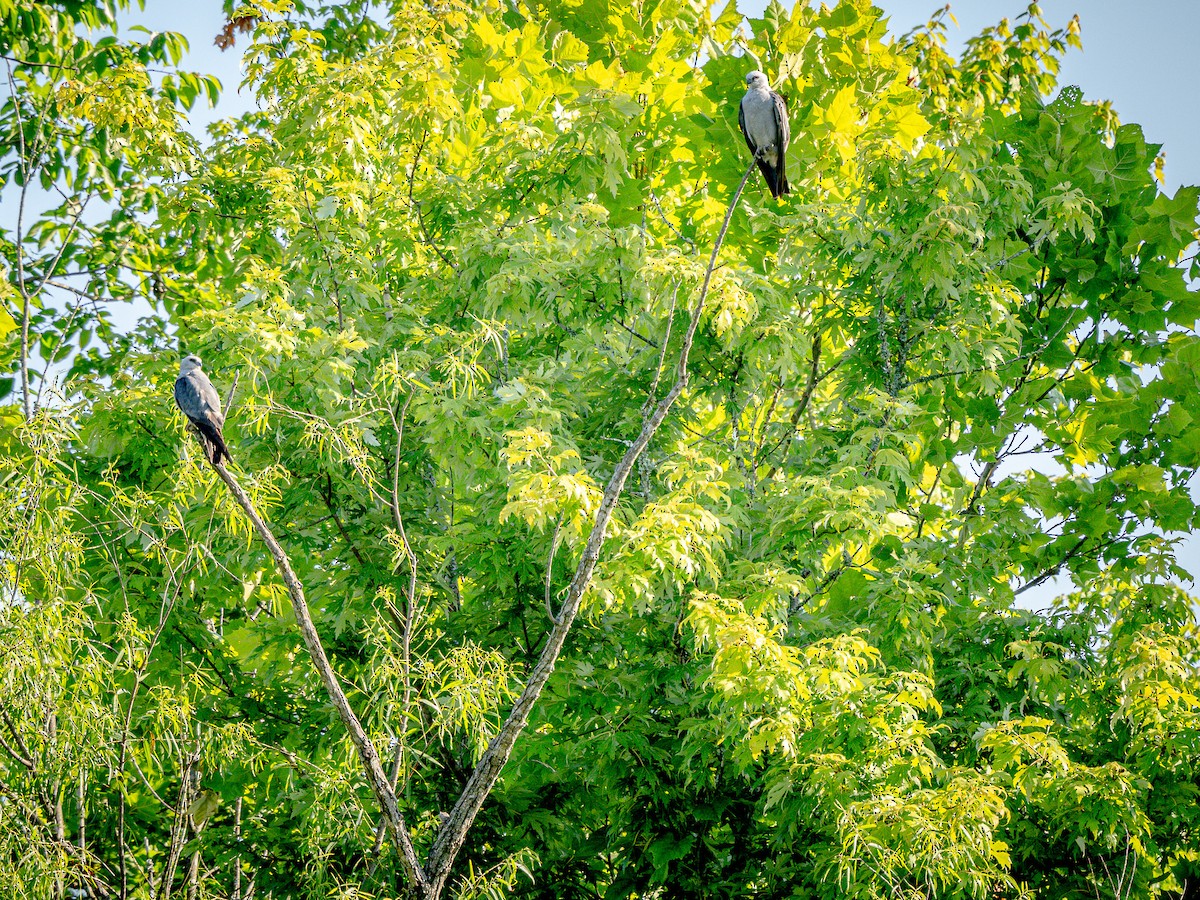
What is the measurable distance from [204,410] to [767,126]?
11.8 ft

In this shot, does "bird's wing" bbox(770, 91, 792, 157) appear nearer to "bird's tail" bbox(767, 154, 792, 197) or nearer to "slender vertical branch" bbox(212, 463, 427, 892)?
"bird's tail" bbox(767, 154, 792, 197)

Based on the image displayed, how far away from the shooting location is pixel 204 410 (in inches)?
172

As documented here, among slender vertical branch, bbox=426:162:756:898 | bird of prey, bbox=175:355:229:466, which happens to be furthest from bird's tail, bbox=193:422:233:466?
slender vertical branch, bbox=426:162:756:898

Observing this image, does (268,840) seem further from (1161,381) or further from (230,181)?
(1161,381)

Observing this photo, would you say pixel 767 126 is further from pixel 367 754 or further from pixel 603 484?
pixel 367 754

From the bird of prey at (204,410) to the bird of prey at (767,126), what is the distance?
3.30 metres

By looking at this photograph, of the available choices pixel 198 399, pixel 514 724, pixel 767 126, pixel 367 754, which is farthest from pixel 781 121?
pixel 367 754

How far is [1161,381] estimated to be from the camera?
6406mm

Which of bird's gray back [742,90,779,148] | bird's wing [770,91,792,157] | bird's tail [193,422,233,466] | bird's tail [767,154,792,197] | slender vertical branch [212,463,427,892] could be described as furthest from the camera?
bird's tail [767,154,792,197]

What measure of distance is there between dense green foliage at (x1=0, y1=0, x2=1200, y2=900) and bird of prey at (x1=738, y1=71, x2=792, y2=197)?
Answer: 39cm

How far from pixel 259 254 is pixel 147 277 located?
1.46m

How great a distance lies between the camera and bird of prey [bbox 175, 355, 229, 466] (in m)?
4.32

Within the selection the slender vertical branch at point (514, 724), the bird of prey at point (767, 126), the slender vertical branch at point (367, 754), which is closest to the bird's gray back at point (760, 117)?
the bird of prey at point (767, 126)

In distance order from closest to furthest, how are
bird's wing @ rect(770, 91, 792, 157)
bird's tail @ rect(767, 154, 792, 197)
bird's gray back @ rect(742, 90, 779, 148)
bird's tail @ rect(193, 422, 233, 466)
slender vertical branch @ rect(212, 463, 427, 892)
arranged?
1. slender vertical branch @ rect(212, 463, 427, 892)
2. bird's tail @ rect(193, 422, 233, 466)
3. bird's wing @ rect(770, 91, 792, 157)
4. bird's gray back @ rect(742, 90, 779, 148)
5. bird's tail @ rect(767, 154, 792, 197)
